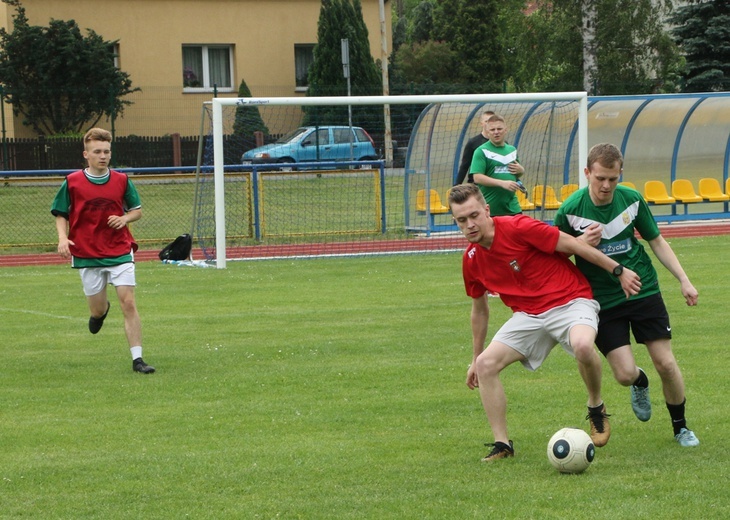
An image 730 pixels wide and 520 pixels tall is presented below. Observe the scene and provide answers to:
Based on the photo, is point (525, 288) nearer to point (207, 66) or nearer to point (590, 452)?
point (590, 452)

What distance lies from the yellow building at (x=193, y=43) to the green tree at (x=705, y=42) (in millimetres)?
12714

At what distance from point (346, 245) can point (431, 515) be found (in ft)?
47.8

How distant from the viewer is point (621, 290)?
6340mm

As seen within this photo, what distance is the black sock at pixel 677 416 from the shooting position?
638cm

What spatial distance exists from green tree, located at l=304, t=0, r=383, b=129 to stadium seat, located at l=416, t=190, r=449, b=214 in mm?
15128

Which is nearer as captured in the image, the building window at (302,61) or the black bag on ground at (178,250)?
the black bag on ground at (178,250)

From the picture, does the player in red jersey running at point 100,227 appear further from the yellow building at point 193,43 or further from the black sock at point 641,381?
the yellow building at point 193,43

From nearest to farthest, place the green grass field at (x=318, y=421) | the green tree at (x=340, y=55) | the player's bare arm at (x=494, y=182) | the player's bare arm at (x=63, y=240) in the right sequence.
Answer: the green grass field at (x=318, y=421) → the player's bare arm at (x=63, y=240) → the player's bare arm at (x=494, y=182) → the green tree at (x=340, y=55)

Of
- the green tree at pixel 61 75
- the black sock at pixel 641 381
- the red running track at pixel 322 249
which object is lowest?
the red running track at pixel 322 249

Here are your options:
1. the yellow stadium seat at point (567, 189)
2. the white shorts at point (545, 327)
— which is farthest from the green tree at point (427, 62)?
the white shorts at point (545, 327)

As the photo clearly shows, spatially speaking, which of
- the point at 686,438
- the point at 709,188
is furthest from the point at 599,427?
the point at 709,188

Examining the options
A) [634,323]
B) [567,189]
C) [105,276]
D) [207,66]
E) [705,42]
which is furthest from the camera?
[207,66]

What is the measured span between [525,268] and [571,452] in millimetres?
1005

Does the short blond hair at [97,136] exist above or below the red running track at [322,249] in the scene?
above
